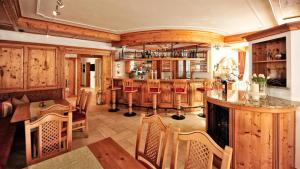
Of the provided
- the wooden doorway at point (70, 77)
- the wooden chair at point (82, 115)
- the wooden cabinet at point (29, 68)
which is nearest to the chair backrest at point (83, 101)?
the wooden chair at point (82, 115)

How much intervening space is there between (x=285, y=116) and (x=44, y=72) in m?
5.83

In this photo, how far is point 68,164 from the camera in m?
1.22

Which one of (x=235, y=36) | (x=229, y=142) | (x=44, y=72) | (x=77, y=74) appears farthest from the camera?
(x=77, y=74)

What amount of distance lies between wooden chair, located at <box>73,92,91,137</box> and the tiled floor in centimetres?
24

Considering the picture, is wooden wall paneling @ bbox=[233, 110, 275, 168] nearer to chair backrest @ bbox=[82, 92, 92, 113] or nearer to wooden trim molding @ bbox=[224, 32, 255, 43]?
chair backrest @ bbox=[82, 92, 92, 113]

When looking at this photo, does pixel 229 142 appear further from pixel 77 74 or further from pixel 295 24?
pixel 77 74

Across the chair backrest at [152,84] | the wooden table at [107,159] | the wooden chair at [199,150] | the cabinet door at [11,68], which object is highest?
the cabinet door at [11,68]

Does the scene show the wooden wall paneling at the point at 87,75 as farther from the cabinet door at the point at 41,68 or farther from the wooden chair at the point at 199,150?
the wooden chair at the point at 199,150

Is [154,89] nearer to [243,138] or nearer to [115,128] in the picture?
[115,128]

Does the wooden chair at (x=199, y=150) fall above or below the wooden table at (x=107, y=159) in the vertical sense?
above

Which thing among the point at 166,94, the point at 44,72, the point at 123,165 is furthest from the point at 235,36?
the point at 44,72

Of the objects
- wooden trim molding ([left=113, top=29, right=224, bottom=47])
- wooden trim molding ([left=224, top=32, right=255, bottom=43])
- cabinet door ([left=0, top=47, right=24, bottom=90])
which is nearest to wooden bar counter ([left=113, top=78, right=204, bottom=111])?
wooden trim molding ([left=113, top=29, right=224, bottom=47])

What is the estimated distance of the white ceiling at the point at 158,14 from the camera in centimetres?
310

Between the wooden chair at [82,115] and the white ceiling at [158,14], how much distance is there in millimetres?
1877
